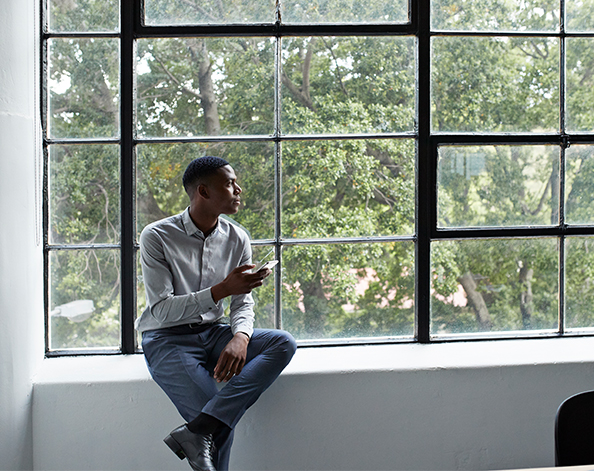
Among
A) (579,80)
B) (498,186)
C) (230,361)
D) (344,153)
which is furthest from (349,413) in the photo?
(579,80)

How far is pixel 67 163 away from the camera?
2.41m

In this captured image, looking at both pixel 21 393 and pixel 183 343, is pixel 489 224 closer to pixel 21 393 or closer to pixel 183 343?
pixel 183 343

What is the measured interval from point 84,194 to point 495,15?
2.25m

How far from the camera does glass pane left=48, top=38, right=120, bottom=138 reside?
2.39m

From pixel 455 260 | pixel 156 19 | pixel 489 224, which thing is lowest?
pixel 455 260

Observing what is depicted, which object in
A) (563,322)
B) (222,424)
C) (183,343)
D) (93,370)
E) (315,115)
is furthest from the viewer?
(563,322)

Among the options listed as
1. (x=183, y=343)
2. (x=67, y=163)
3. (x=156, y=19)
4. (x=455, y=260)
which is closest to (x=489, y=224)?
(x=455, y=260)

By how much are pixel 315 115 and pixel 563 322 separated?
1.71 m

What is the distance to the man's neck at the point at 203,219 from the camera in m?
2.18

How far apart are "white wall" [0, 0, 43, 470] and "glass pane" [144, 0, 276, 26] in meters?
0.55

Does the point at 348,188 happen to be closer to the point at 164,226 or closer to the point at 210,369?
the point at 164,226

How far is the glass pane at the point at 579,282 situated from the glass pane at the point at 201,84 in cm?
180

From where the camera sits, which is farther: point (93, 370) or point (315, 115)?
point (315, 115)

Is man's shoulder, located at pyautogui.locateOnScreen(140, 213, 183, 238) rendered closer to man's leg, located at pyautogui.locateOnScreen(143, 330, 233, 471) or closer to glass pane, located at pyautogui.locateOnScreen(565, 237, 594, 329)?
man's leg, located at pyautogui.locateOnScreen(143, 330, 233, 471)
